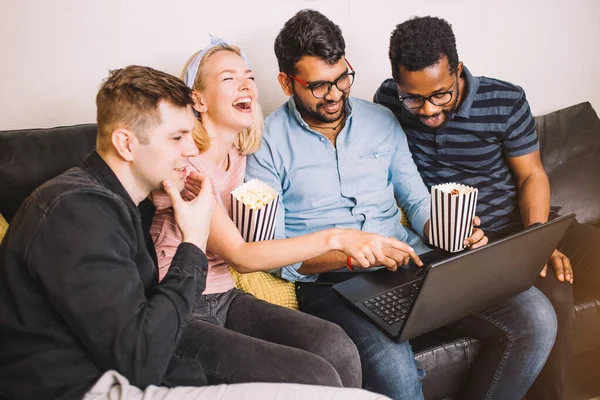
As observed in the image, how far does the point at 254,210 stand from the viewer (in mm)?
1587

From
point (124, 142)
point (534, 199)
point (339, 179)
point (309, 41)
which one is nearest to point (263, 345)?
Result: point (124, 142)

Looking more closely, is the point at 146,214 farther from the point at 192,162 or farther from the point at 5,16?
the point at 5,16

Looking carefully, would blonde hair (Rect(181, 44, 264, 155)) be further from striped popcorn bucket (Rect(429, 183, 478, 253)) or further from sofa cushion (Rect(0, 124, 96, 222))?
striped popcorn bucket (Rect(429, 183, 478, 253))

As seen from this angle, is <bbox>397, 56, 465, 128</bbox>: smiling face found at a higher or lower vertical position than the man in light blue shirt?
higher

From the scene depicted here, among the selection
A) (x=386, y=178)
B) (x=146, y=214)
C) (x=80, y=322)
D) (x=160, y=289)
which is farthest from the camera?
(x=386, y=178)

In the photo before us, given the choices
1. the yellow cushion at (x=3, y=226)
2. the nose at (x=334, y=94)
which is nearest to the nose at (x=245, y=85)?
the nose at (x=334, y=94)

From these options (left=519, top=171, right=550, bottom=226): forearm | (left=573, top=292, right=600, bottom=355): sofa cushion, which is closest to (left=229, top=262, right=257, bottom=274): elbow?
(left=519, top=171, right=550, bottom=226): forearm

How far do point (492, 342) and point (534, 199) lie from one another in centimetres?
57

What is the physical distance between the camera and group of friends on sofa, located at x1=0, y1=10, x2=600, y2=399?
3.65 feet

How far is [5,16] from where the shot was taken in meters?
1.88

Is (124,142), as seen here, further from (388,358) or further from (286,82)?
(388,358)

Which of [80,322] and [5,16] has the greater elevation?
[5,16]

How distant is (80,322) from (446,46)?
4.51 ft

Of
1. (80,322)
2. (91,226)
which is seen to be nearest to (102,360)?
(80,322)
